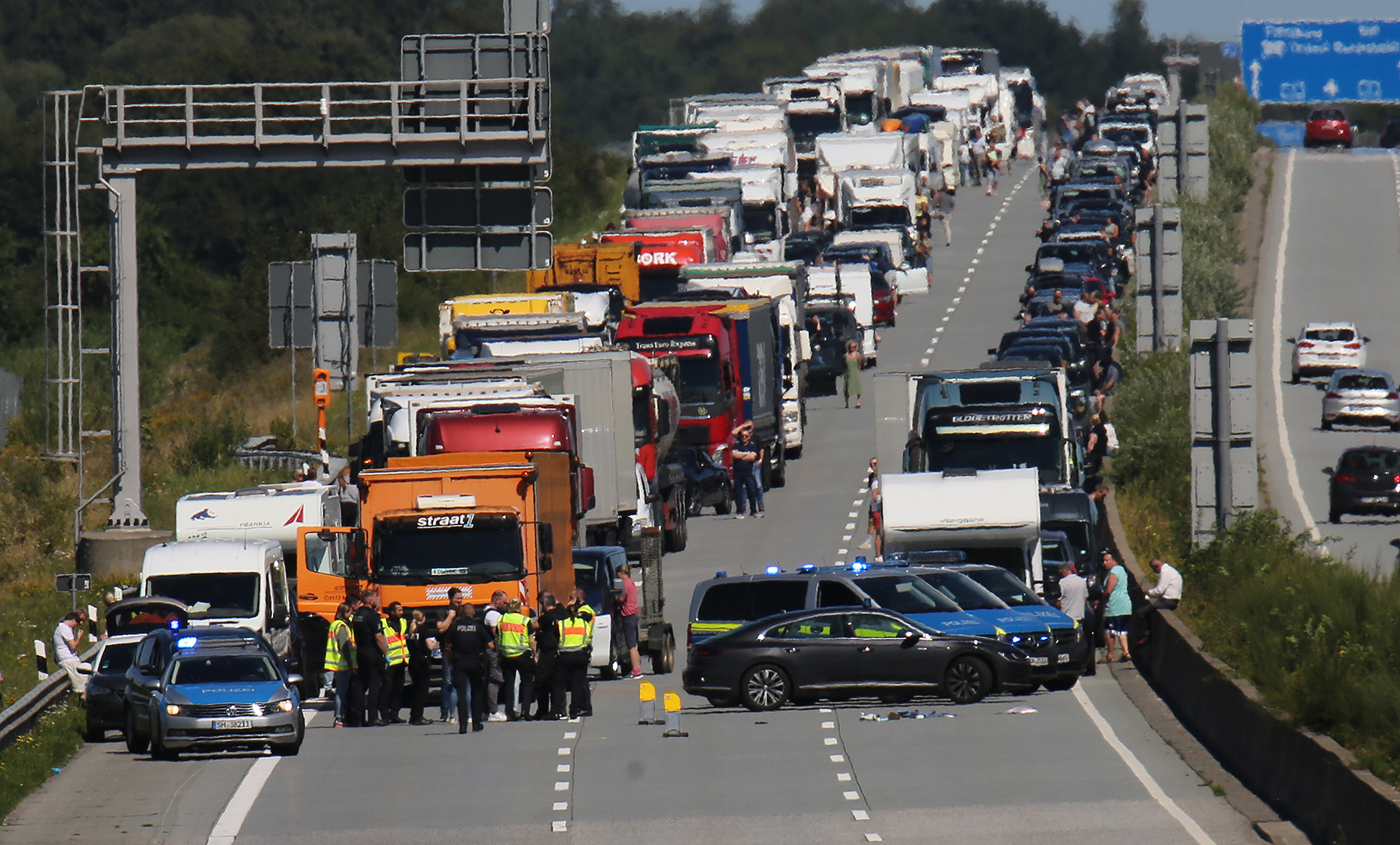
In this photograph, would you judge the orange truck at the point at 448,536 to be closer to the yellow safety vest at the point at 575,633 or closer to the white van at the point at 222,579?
the yellow safety vest at the point at 575,633

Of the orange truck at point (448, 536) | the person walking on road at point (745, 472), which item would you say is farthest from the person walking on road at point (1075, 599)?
the person walking on road at point (745, 472)

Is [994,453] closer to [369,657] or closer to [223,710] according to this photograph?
[369,657]

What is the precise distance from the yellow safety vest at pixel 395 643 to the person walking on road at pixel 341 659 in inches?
13.7

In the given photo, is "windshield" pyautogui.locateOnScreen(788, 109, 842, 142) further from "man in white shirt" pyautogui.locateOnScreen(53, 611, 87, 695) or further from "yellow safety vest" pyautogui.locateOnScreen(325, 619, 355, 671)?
"yellow safety vest" pyautogui.locateOnScreen(325, 619, 355, 671)

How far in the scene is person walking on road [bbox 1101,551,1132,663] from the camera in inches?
1071

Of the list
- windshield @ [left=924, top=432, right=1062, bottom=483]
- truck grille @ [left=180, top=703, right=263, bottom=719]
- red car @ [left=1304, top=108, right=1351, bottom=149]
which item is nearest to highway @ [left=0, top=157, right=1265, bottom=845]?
truck grille @ [left=180, top=703, right=263, bottom=719]

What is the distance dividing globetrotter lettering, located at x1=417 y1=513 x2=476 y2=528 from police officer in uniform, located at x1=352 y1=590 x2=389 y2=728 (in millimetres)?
1454

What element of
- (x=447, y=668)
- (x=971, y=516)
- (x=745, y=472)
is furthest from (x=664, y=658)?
(x=745, y=472)

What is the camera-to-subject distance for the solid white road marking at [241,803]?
54.8 ft

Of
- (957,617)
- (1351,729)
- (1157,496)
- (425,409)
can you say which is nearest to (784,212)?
(1157,496)

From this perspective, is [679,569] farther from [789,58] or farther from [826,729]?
[789,58]

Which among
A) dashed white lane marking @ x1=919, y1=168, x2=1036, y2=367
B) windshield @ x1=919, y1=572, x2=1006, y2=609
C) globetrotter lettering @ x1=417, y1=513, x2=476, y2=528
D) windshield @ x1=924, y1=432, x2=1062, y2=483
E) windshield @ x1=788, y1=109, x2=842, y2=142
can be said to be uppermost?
windshield @ x1=788, y1=109, x2=842, y2=142

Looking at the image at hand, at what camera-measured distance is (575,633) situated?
75.6 ft

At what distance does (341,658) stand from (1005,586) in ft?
25.7
